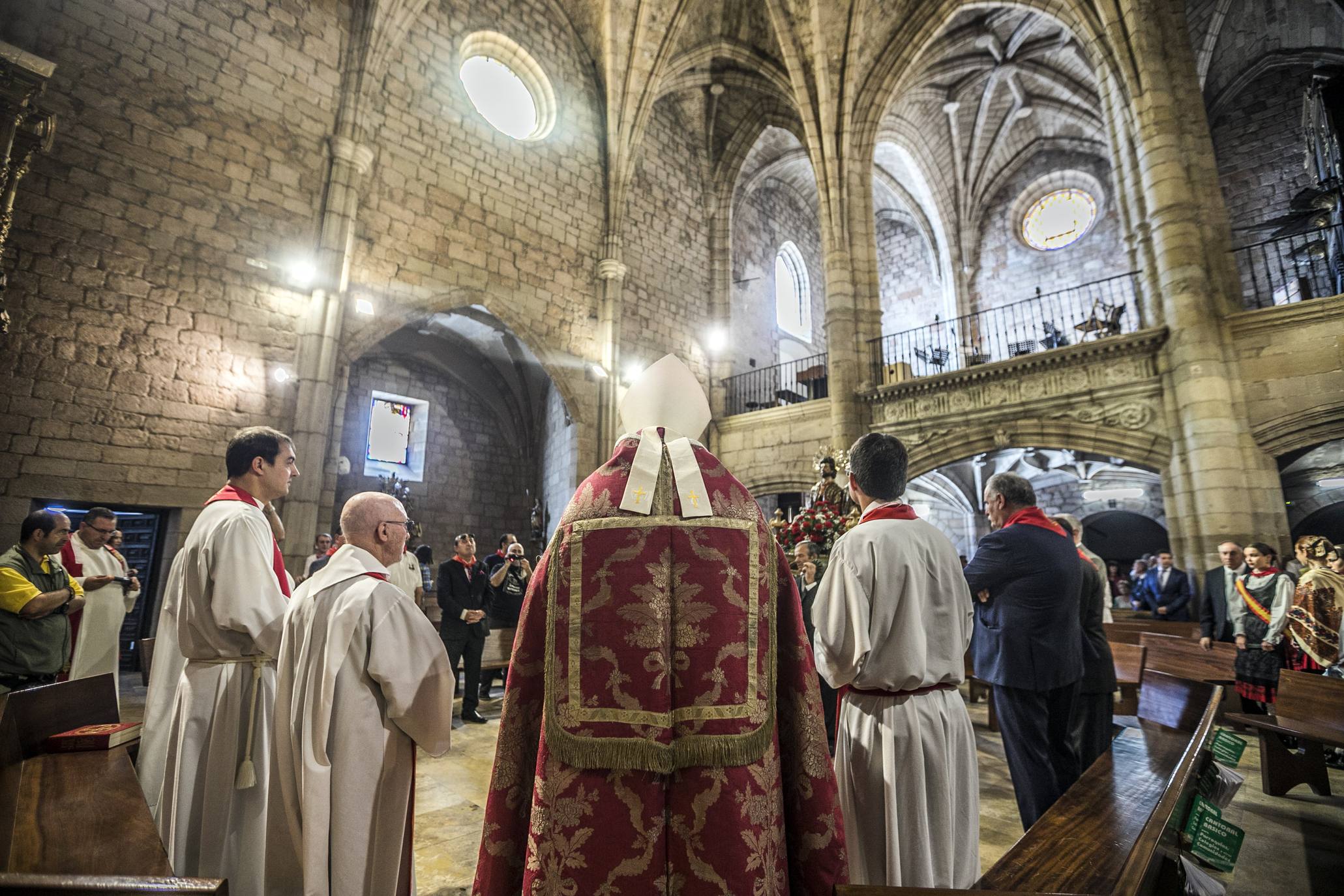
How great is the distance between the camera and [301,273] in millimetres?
8000

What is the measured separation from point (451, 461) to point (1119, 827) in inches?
511

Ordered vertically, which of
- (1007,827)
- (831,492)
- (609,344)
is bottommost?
(1007,827)

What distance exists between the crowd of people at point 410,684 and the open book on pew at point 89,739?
0.33ft

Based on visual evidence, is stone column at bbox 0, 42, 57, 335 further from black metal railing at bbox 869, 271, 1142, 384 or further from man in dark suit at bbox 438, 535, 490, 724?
black metal railing at bbox 869, 271, 1142, 384

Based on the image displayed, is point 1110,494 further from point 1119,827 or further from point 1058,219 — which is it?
point 1119,827

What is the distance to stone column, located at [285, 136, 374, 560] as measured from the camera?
740cm

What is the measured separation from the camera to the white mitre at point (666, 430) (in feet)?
4.67

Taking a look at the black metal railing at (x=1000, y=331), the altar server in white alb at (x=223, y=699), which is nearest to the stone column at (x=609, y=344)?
the black metal railing at (x=1000, y=331)

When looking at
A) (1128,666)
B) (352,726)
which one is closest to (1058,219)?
(1128,666)

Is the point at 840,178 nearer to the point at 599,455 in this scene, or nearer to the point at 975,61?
the point at 975,61

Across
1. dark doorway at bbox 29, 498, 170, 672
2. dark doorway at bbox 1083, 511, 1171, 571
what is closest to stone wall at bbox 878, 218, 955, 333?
dark doorway at bbox 1083, 511, 1171, 571

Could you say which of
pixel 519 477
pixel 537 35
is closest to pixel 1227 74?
pixel 537 35

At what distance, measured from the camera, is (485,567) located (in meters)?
6.63

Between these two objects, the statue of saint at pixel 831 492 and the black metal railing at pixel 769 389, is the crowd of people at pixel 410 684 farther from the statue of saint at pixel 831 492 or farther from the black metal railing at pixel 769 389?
the black metal railing at pixel 769 389
